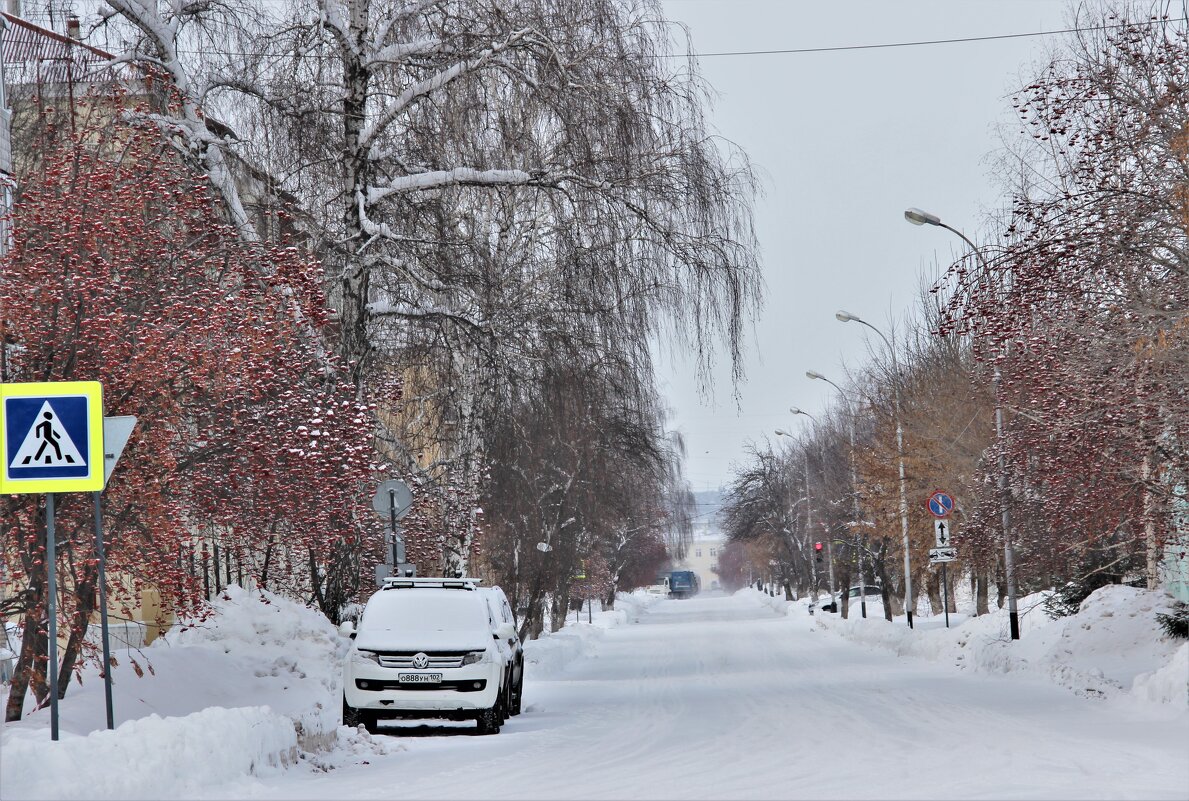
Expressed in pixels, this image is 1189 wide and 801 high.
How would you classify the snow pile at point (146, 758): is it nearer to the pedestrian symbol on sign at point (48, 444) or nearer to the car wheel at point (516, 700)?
the pedestrian symbol on sign at point (48, 444)

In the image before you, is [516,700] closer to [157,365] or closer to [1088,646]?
[157,365]

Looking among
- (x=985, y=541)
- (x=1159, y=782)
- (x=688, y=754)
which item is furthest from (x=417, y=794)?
(x=985, y=541)

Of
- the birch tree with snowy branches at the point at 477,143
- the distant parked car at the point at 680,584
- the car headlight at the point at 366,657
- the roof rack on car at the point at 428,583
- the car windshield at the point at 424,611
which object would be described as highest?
the birch tree with snowy branches at the point at 477,143

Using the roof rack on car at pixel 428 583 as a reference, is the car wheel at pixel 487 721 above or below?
below

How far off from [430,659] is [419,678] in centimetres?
25

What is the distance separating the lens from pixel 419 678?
59.1 feet

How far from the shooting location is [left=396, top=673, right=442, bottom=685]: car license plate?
1798cm

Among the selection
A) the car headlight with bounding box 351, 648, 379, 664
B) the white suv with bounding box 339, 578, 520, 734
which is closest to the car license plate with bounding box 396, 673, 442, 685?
the white suv with bounding box 339, 578, 520, 734

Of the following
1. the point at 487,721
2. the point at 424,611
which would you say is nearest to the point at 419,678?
the point at 487,721

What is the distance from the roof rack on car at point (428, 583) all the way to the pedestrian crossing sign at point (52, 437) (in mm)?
8559

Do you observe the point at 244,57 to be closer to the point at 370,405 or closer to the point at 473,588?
the point at 370,405

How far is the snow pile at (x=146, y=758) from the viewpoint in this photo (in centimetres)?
1004

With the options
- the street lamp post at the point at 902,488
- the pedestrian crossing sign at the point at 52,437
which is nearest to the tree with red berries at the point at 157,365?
the pedestrian crossing sign at the point at 52,437

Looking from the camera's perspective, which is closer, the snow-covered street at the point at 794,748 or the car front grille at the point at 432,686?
the snow-covered street at the point at 794,748
